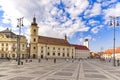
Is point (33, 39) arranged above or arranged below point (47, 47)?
above

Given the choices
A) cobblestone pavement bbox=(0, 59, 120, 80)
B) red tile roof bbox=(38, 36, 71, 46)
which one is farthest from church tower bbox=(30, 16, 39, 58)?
cobblestone pavement bbox=(0, 59, 120, 80)

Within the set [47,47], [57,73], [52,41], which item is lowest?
[57,73]

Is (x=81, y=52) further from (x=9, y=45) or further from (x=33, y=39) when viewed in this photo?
(x=9, y=45)

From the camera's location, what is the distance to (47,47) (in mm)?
126125

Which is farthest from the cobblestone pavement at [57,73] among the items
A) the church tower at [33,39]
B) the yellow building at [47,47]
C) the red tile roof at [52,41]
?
the red tile roof at [52,41]

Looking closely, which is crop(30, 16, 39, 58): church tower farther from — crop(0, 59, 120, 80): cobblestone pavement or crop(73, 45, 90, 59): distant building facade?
crop(0, 59, 120, 80): cobblestone pavement

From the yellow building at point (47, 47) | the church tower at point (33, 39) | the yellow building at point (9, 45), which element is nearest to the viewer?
the yellow building at point (9, 45)

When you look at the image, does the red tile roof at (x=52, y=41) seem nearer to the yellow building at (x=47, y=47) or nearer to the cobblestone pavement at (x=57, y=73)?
the yellow building at (x=47, y=47)

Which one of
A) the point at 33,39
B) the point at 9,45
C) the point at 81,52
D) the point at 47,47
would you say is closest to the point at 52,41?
the point at 47,47

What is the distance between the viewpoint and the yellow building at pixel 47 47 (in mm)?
117312

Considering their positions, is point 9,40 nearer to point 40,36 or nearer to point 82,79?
point 40,36

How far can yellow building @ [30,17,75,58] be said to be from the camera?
117 metres

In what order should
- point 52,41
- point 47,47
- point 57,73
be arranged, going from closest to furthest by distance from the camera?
point 57,73, point 47,47, point 52,41

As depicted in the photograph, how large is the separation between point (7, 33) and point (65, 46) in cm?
4158
